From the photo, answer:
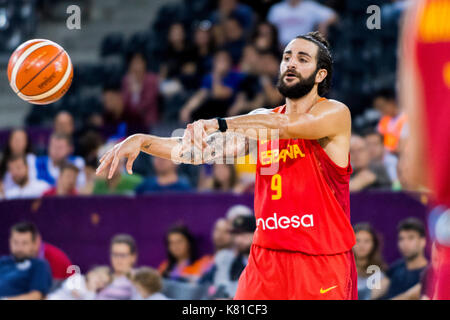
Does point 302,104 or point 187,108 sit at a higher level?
point 187,108

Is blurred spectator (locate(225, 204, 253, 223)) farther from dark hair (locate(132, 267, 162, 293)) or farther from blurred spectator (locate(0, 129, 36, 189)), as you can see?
blurred spectator (locate(0, 129, 36, 189))

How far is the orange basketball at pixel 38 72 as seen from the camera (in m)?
5.00

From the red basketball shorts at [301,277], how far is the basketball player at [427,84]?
6.82 ft

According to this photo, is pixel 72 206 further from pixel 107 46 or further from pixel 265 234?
pixel 107 46

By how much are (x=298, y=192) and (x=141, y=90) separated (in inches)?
254

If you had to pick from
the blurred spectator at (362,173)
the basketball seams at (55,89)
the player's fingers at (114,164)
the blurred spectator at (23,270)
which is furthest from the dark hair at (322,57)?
the blurred spectator at (23,270)

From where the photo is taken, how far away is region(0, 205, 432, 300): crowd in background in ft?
20.5

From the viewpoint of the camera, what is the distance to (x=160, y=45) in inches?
455

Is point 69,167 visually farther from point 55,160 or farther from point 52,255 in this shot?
point 52,255

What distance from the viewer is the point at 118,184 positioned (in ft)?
27.2

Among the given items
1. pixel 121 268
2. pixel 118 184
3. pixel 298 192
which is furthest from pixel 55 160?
pixel 298 192

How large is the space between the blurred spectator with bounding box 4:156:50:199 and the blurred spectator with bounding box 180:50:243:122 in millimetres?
Result: 2094

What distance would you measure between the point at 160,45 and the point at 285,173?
756 cm

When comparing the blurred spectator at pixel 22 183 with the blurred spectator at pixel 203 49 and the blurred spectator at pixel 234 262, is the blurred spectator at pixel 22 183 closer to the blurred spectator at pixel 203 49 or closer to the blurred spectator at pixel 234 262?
the blurred spectator at pixel 234 262
